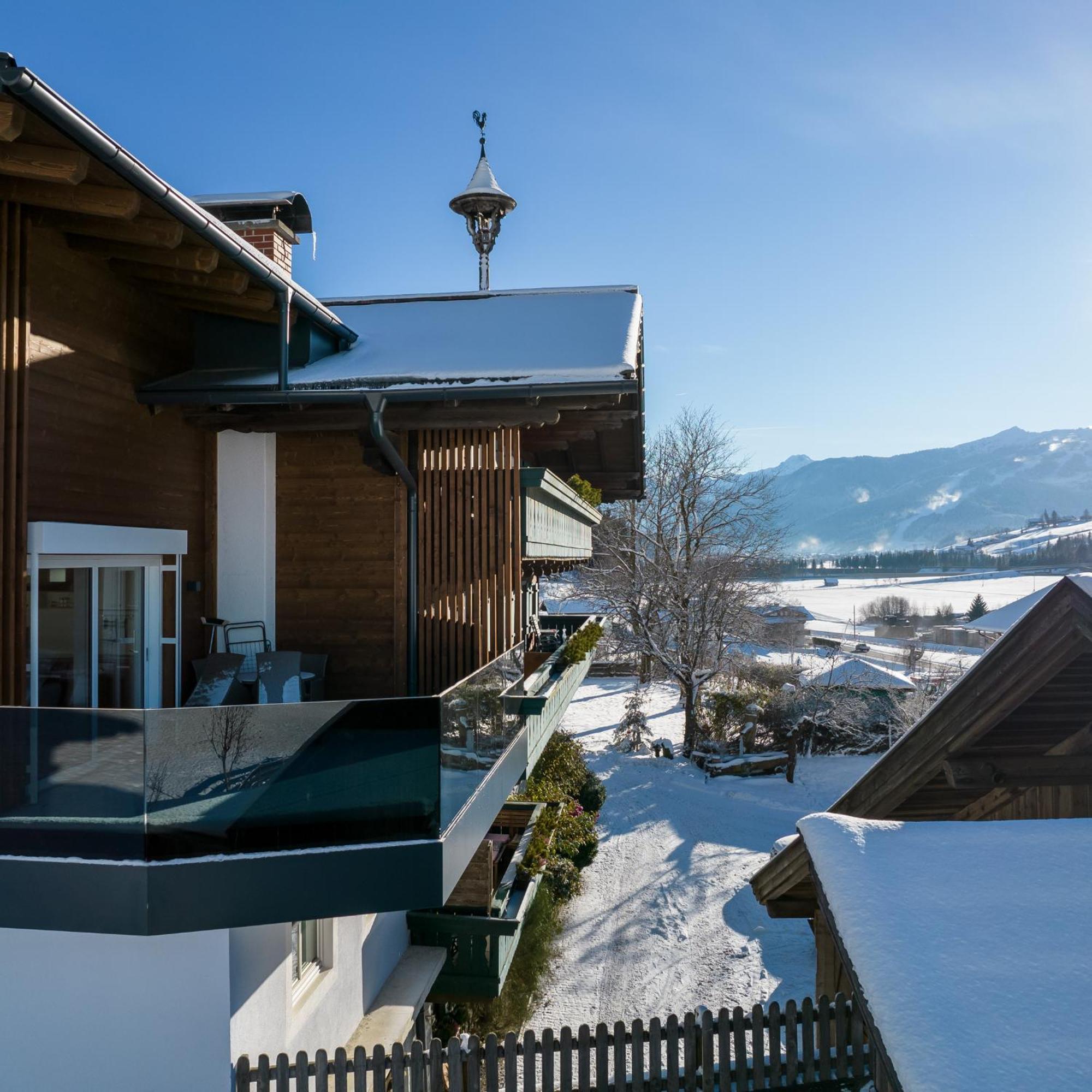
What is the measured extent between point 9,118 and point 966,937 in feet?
24.0

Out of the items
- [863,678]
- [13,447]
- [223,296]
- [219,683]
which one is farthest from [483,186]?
[863,678]

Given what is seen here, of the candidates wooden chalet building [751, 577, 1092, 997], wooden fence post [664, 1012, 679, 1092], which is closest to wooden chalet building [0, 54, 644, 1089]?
wooden fence post [664, 1012, 679, 1092]

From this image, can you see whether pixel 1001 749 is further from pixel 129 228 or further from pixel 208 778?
pixel 129 228

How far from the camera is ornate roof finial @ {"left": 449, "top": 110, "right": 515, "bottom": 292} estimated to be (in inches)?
614

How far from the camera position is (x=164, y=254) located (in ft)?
25.1

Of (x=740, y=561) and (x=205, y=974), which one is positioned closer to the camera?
(x=205, y=974)

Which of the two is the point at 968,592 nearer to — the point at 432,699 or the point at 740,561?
the point at 740,561

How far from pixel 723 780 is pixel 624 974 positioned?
12.5 metres

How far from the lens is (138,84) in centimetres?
1492

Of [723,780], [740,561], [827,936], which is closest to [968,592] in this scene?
[740,561]

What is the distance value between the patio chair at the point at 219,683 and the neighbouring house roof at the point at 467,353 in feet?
9.00

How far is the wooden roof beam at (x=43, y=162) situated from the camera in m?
5.97

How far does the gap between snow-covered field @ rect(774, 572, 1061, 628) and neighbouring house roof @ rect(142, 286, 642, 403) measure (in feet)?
290

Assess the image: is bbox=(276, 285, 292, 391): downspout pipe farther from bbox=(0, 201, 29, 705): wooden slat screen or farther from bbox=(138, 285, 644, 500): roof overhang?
bbox=(0, 201, 29, 705): wooden slat screen
